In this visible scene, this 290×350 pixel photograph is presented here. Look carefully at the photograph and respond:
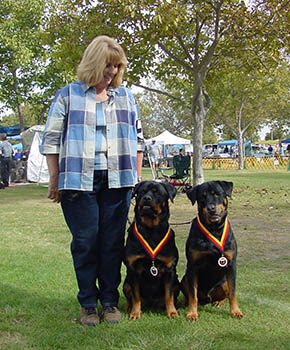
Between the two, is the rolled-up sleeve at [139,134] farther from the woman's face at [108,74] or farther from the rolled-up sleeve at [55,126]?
the rolled-up sleeve at [55,126]

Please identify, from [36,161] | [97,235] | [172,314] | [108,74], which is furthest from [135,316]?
[36,161]

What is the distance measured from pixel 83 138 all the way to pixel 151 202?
75 cm

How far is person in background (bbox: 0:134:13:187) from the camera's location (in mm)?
17016

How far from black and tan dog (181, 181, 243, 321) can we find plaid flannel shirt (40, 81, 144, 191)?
660mm

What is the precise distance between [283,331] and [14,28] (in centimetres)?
2047

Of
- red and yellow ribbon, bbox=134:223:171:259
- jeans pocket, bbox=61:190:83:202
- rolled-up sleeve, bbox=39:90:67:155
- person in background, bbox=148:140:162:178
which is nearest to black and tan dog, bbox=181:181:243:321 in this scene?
red and yellow ribbon, bbox=134:223:171:259

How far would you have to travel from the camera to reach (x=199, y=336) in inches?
126

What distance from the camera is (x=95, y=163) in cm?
340

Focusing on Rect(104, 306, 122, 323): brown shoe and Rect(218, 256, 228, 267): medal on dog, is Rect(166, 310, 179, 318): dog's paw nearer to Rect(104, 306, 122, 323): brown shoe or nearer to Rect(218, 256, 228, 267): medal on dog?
Rect(104, 306, 122, 323): brown shoe

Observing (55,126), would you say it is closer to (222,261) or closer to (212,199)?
(212,199)

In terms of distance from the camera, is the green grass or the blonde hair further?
the blonde hair

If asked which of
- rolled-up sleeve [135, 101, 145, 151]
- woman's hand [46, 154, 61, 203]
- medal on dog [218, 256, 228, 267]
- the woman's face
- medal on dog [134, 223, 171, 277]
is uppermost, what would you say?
the woman's face

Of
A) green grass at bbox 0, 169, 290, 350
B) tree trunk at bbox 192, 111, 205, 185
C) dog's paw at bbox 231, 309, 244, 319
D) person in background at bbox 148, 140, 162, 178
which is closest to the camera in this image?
green grass at bbox 0, 169, 290, 350

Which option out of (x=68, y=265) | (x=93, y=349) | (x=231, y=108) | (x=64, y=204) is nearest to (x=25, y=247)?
(x=68, y=265)
